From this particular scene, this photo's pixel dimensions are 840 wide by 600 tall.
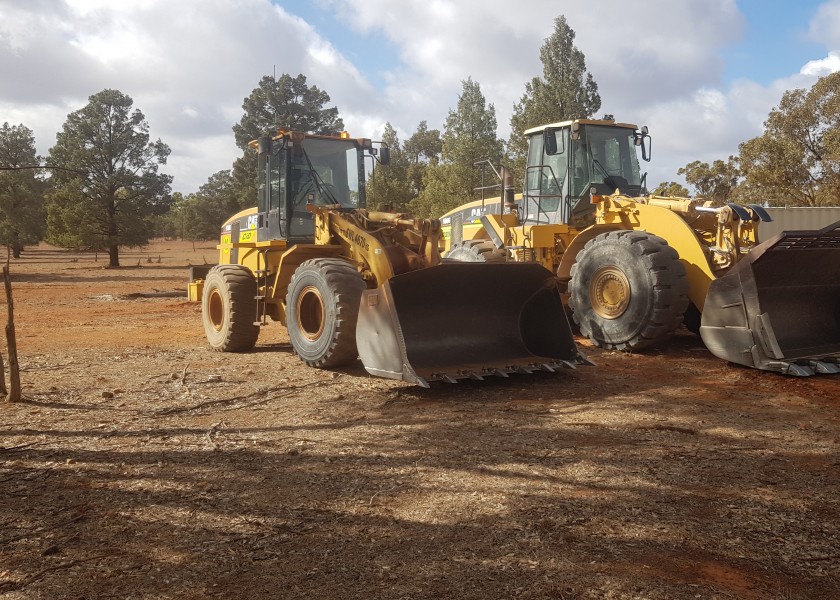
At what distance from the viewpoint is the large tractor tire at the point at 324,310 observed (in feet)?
26.7

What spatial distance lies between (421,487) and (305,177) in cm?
661

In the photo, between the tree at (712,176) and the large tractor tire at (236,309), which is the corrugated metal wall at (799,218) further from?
the large tractor tire at (236,309)

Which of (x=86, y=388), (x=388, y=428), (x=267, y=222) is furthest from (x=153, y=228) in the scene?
(x=388, y=428)

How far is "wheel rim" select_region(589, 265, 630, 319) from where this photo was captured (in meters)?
9.50

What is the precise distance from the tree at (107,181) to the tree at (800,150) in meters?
28.6

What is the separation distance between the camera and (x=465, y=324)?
8.25 m

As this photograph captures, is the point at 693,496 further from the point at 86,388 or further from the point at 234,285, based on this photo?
the point at 234,285

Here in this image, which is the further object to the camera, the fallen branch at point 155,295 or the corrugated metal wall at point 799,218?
the corrugated metal wall at point 799,218

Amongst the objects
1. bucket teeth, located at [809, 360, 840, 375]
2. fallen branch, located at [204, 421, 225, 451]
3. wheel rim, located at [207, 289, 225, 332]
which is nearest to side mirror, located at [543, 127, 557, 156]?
bucket teeth, located at [809, 360, 840, 375]

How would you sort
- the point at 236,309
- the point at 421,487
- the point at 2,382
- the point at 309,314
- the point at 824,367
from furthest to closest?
1. the point at 236,309
2. the point at 309,314
3. the point at 824,367
4. the point at 2,382
5. the point at 421,487

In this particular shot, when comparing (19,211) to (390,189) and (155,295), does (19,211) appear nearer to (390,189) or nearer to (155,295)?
(390,189)

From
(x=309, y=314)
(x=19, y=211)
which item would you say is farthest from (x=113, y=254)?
(x=309, y=314)

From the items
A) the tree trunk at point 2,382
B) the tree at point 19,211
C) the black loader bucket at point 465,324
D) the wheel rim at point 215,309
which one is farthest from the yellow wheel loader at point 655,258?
the tree at point 19,211

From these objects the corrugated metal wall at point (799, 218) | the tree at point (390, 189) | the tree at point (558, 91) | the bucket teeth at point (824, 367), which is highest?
the tree at point (558, 91)
